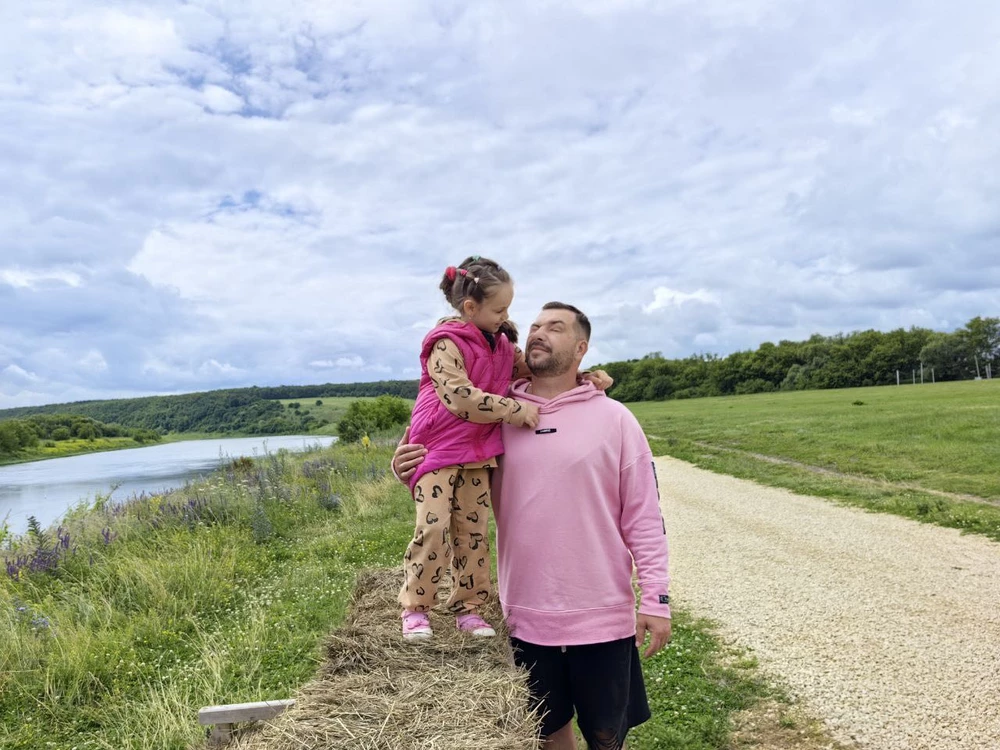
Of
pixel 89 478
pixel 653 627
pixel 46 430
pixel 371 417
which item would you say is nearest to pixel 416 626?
pixel 653 627

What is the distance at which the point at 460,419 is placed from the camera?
10.2 ft

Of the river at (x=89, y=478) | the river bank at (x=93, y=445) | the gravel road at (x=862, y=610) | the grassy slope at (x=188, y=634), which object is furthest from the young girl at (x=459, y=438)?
the river bank at (x=93, y=445)

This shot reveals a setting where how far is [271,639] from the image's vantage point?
6250 mm

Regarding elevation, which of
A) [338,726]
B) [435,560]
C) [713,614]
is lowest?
[713,614]

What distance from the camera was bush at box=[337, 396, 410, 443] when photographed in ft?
109

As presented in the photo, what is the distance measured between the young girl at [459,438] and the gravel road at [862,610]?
3.14m

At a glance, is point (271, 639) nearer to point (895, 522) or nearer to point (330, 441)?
point (895, 522)

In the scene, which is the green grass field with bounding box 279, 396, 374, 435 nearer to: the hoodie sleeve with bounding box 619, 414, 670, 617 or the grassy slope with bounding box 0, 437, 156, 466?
the grassy slope with bounding box 0, 437, 156, 466

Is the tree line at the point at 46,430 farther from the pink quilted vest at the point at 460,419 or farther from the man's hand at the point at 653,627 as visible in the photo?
the man's hand at the point at 653,627

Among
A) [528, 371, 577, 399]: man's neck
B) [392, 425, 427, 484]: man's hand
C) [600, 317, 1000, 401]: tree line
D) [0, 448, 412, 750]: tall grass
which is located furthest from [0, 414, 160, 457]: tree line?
[600, 317, 1000, 401]: tree line

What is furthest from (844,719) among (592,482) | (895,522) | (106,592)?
(106,592)

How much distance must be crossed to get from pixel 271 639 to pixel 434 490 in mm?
4101

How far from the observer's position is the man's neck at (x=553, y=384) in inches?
123

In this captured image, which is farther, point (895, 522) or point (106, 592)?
point (895, 522)
